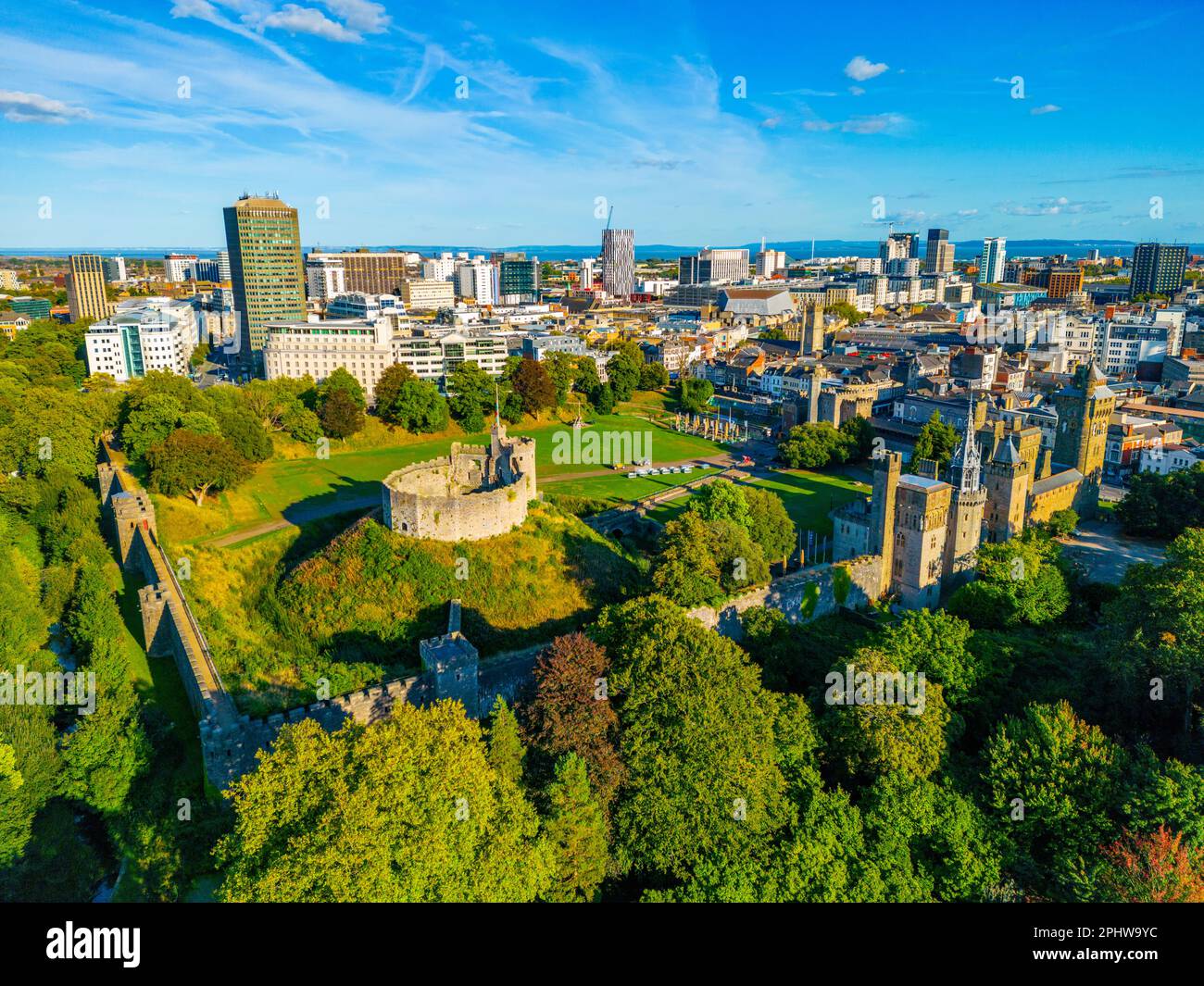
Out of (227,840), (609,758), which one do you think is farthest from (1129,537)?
(227,840)

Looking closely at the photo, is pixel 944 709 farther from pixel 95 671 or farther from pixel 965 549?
pixel 95 671

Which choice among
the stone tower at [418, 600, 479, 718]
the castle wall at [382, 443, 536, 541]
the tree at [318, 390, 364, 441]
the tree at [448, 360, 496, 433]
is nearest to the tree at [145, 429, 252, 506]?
the castle wall at [382, 443, 536, 541]

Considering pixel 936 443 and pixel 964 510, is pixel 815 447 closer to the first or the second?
pixel 936 443

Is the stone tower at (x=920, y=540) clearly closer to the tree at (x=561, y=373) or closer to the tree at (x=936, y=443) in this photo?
the tree at (x=936, y=443)

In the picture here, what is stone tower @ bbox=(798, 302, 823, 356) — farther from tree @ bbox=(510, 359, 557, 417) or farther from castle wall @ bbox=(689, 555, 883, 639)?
castle wall @ bbox=(689, 555, 883, 639)

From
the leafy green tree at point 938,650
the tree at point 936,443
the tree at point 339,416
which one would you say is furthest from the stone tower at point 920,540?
the tree at point 339,416

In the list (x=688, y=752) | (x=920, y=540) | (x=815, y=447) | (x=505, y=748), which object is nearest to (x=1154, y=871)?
(x=688, y=752)
